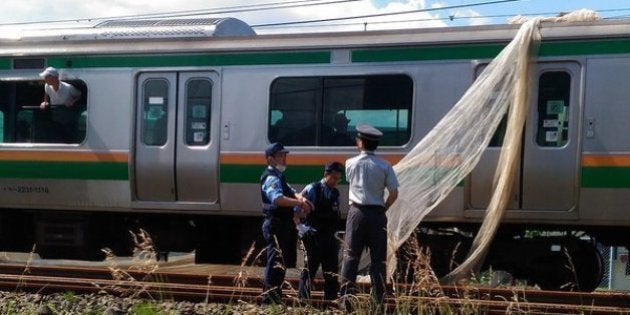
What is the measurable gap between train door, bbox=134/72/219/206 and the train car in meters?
0.02

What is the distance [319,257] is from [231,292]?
4.41ft

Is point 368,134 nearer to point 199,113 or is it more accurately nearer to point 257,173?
point 257,173

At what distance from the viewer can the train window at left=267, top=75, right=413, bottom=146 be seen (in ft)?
35.2

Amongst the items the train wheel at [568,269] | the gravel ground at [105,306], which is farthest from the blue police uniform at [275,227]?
the train wheel at [568,269]

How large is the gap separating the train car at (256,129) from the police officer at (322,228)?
2.08m

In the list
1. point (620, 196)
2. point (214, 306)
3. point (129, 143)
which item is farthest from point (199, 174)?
point (620, 196)

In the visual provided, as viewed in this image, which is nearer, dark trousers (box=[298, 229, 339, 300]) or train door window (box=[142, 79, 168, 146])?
dark trousers (box=[298, 229, 339, 300])

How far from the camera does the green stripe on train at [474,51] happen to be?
1002 cm

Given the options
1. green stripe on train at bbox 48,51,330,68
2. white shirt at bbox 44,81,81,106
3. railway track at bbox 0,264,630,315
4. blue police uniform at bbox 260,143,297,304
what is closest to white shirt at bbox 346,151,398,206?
blue police uniform at bbox 260,143,297,304

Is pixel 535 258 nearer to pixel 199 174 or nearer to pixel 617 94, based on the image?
pixel 617 94

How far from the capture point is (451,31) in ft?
34.7

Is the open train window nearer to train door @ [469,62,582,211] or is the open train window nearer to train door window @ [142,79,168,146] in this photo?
train door window @ [142,79,168,146]

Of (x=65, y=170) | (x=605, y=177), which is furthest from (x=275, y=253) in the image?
(x=65, y=170)

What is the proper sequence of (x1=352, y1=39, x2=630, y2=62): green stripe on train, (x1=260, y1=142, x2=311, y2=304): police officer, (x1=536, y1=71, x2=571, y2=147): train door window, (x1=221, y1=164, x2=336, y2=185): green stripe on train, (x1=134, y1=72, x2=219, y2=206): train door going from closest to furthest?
(x1=260, y1=142, x2=311, y2=304): police officer, (x1=352, y1=39, x2=630, y2=62): green stripe on train, (x1=536, y1=71, x2=571, y2=147): train door window, (x1=221, y1=164, x2=336, y2=185): green stripe on train, (x1=134, y1=72, x2=219, y2=206): train door
